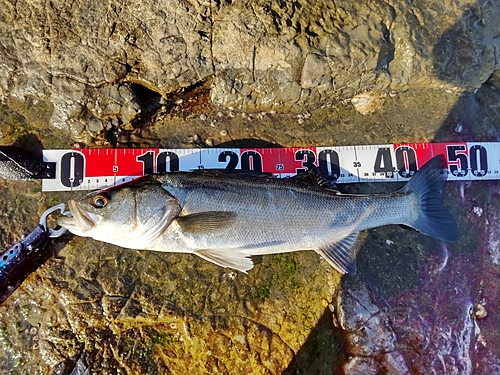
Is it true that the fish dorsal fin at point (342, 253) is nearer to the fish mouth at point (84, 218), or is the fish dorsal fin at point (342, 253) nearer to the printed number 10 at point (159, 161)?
the printed number 10 at point (159, 161)

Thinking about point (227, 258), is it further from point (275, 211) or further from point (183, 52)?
point (183, 52)

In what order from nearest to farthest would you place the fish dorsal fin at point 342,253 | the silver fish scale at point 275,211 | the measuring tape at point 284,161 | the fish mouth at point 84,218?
the fish mouth at point 84,218
the silver fish scale at point 275,211
the fish dorsal fin at point 342,253
the measuring tape at point 284,161

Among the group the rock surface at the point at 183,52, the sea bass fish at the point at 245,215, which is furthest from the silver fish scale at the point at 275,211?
the rock surface at the point at 183,52

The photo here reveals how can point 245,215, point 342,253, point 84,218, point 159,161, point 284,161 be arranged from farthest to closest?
point 284,161 → point 159,161 → point 342,253 → point 245,215 → point 84,218

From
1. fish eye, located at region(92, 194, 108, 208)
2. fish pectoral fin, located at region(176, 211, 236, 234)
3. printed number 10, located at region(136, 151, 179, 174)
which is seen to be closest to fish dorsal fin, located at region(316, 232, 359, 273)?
fish pectoral fin, located at region(176, 211, 236, 234)

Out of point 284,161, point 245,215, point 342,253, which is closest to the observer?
point 245,215

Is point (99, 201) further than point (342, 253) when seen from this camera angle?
No

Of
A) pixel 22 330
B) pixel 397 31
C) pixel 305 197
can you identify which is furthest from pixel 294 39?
pixel 22 330

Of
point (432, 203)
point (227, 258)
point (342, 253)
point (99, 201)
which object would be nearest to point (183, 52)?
point (99, 201)

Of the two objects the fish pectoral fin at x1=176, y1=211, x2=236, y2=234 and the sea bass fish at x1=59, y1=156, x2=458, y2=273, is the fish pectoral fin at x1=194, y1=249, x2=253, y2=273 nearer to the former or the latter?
the sea bass fish at x1=59, y1=156, x2=458, y2=273
